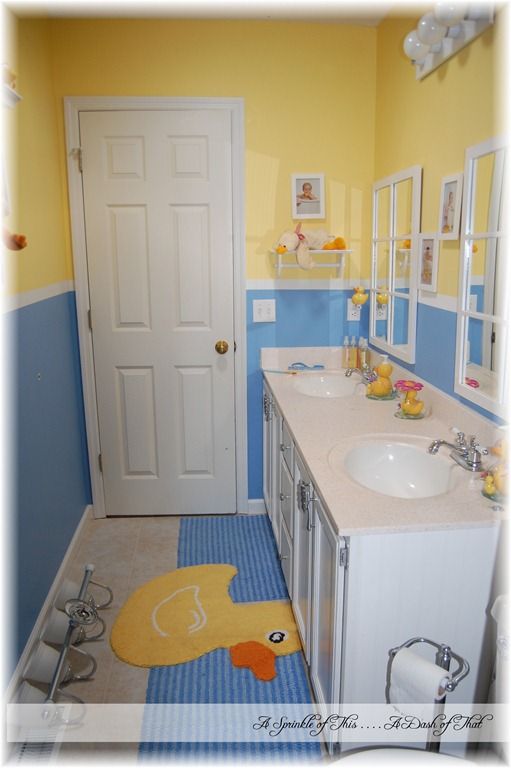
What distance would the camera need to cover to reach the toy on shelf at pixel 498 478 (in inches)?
59.7

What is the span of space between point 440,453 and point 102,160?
2.16m

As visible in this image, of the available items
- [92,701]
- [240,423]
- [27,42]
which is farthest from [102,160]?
[92,701]

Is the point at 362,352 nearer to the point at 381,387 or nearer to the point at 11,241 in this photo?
the point at 381,387

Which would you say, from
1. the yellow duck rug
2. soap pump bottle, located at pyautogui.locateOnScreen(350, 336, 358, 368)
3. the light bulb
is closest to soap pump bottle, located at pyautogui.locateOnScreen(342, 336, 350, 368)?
soap pump bottle, located at pyautogui.locateOnScreen(350, 336, 358, 368)

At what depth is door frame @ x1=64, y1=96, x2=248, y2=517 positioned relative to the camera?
9.30 feet

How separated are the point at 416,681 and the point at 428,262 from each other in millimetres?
1489

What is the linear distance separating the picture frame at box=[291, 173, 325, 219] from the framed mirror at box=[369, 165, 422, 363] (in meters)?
0.27

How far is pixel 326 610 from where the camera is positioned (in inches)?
65.1

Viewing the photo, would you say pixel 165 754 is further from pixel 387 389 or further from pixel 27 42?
pixel 27 42

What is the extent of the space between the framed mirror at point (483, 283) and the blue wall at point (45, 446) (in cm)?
157

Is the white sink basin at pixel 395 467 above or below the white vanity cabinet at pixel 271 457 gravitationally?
above

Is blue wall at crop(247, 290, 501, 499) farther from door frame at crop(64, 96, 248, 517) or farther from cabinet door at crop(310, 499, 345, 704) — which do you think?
cabinet door at crop(310, 499, 345, 704)

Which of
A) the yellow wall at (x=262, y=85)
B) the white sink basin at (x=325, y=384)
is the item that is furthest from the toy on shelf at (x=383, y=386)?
the yellow wall at (x=262, y=85)

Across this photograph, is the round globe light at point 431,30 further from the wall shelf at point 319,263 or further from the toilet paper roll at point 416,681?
the toilet paper roll at point 416,681
